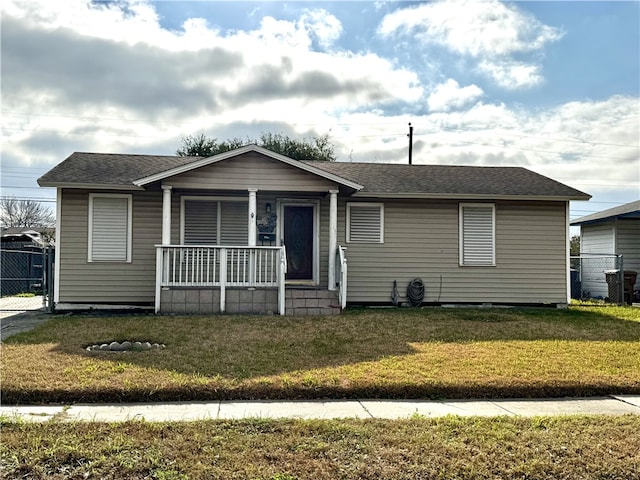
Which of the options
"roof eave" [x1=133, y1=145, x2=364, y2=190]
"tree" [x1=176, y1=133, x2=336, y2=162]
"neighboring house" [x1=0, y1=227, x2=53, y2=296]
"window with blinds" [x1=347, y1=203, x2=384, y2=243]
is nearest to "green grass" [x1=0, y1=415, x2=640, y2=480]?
"roof eave" [x1=133, y1=145, x2=364, y2=190]

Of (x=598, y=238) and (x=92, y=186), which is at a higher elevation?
(x=92, y=186)

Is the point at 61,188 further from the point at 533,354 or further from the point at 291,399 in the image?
the point at 533,354

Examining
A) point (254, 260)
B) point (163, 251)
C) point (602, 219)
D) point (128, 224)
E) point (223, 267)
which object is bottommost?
point (223, 267)

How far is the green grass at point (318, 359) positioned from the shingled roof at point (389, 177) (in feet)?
11.0

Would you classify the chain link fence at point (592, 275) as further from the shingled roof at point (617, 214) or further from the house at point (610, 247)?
the shingled roof at point (617, 214)

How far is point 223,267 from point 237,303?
0.79 meters

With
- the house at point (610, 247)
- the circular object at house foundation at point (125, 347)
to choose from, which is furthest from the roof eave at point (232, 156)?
the house at point (610, 247)

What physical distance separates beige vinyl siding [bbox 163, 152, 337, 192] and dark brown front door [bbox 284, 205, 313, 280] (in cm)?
150

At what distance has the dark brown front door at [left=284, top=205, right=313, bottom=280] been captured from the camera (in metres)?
12.5

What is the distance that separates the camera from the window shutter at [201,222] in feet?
40.1

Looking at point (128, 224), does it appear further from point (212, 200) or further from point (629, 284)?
point (629, 284)

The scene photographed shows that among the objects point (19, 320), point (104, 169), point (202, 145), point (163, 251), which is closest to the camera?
point (19, 320)

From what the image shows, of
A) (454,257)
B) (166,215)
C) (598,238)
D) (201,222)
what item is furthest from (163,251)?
(598,238)

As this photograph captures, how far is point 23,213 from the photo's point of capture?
152 ft
